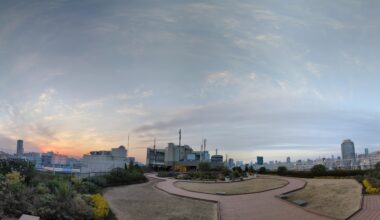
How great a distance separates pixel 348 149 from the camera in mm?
133125

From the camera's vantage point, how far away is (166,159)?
109812mm

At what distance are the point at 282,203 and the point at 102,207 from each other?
1150 centimetres

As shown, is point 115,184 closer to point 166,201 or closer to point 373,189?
point 166,201

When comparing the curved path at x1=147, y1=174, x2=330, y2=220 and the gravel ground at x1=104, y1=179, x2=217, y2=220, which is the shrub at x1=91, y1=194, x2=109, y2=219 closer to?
the gravel ground at x1=104, y1=179, x2=217, y2=220

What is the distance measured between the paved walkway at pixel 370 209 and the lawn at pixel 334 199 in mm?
335

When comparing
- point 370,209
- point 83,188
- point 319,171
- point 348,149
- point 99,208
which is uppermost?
point 348,149

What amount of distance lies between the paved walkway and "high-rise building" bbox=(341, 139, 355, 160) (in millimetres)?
126902

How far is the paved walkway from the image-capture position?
15.0 meters

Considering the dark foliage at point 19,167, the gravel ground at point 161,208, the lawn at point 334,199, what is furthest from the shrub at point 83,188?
the lawn at point 334,199

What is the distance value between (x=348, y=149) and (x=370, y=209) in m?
132

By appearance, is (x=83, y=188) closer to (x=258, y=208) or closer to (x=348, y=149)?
(x=258, y=208)

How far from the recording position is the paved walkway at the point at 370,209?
49.2 feet

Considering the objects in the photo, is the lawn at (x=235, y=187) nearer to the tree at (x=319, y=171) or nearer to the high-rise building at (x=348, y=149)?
the tree at (x=319, y=171)

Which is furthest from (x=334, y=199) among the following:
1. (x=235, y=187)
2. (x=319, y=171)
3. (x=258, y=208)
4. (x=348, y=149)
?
(x=348, y=149)
